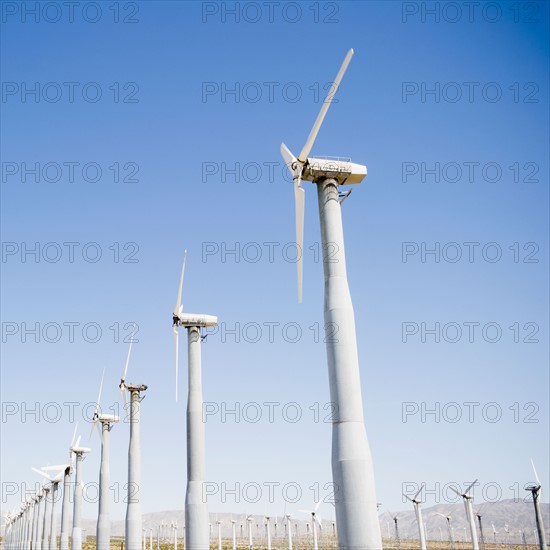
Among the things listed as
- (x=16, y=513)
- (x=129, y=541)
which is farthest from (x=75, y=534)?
(x=16, y=513)

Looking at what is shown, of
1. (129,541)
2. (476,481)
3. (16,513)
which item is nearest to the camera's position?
(129,541)

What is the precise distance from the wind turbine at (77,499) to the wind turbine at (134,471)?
16.5 m

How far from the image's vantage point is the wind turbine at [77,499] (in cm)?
7100

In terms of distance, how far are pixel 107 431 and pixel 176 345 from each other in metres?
26.3

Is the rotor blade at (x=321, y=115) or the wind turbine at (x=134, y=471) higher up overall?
the rotor blade at (x=321, y=115)

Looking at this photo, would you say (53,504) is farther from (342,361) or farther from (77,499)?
(342,361)

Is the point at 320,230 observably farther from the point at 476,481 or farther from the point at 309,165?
the point at 476,481

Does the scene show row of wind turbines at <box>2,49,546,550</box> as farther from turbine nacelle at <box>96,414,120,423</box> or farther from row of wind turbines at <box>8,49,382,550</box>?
turbine nacelle at <box>96,414,120,423</box>

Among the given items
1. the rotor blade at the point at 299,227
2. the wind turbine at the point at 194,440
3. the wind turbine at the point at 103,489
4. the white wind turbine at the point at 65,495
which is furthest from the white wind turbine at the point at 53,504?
the rotor blade at the point at 299,227

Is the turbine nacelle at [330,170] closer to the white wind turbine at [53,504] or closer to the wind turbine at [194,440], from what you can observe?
the wind turbine at [194,440]

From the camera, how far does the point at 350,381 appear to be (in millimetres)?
22484

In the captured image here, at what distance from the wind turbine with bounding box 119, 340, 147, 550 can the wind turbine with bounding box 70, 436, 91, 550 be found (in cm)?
1650

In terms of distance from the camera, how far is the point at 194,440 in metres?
42.6

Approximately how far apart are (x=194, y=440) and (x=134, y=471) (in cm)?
1783
